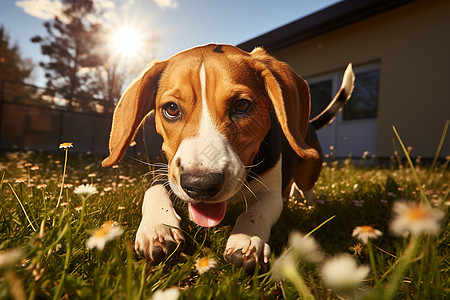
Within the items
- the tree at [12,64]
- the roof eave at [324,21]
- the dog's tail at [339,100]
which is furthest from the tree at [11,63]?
the dog's tail at [339,100]

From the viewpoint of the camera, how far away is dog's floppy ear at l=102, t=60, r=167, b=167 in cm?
208

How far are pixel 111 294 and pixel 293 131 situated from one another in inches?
57.9

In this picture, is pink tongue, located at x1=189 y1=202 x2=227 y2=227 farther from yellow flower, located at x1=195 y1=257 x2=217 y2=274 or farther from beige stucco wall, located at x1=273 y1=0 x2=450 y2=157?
beige stucco wall, located at x1=273 y1=0 x2=450 y2=157

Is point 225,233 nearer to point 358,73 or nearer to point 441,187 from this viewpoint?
point 441,187

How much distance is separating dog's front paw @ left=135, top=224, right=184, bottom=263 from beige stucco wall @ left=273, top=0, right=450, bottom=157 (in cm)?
707

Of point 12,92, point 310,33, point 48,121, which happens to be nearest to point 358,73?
point 310,33

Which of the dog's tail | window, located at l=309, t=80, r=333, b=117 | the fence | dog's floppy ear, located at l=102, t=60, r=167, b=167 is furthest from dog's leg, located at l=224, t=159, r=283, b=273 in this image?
the fence

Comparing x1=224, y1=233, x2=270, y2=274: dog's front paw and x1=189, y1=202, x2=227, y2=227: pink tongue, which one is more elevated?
x1=189, y1=202, x2=227, y2=227: pink tongue

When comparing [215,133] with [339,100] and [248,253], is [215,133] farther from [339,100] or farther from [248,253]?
[339,100]

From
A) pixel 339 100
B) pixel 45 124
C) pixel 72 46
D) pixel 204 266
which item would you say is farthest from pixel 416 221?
pixel 72 46

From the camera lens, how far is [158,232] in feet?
5.35

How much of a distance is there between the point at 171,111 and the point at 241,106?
0.47 m

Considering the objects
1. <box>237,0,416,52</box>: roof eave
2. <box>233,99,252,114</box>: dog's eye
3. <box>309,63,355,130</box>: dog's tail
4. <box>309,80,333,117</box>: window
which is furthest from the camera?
<box>309,80,333,117</box>: window

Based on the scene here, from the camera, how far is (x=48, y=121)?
12.1m
